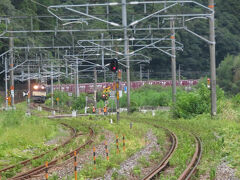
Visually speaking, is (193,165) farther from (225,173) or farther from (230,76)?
(230,76)

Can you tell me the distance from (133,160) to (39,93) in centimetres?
5704

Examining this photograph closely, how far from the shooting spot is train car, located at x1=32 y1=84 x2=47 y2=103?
69.6 m

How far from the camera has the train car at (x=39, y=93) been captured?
228 feet

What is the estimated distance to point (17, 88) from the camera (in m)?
88.0

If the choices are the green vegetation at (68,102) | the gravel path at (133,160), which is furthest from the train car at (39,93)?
the gravel path at (133,160)

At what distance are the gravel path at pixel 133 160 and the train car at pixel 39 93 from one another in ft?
163

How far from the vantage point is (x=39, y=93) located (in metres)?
70.8

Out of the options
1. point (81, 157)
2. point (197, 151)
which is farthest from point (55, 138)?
point (197, 151)

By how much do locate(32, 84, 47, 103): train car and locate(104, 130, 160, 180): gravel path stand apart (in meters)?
49.7

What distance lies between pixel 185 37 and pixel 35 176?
93.3 metres

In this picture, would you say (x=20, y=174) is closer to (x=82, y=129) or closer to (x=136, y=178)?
(x=136, y=178)

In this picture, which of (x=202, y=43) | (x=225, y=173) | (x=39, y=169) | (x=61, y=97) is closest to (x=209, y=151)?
(x=225, y=173)

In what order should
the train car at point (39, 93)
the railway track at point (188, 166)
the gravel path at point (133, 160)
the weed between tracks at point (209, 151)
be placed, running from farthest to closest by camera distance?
the train car at point (39, 93) < the gravel path at point (133, 160) < the weed between tracks at point (209, 151) < the railway track at point (188, 166)

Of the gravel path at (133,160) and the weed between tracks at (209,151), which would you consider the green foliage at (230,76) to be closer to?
the weed between tracks at (209,151)
